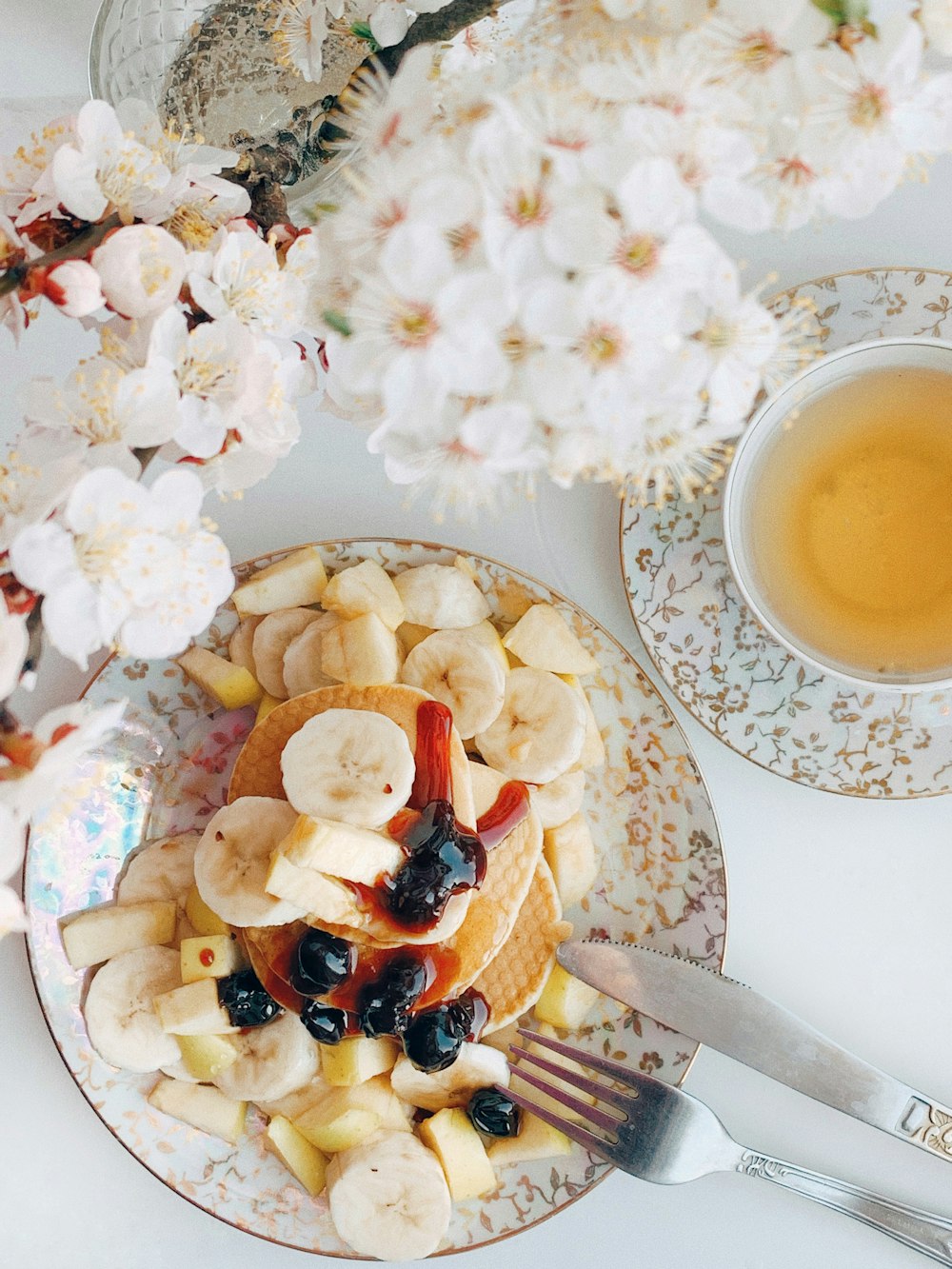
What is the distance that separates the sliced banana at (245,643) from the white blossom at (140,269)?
605 millimetres

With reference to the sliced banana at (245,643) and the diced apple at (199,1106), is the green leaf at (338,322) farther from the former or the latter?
the diced apple at (199,1106)

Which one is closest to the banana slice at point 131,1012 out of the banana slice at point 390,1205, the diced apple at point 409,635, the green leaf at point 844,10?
the banana slice at point 390,1205

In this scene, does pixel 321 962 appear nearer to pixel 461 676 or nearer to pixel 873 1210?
pixel 461 676

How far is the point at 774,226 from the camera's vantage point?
0.55 metres

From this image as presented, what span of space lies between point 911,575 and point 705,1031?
1.85 feet

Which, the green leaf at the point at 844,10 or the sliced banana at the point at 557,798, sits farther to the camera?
the sliced banana at the point at 557,798

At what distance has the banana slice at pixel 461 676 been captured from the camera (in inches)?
44.8

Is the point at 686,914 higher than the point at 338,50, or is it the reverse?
the point at 338,50

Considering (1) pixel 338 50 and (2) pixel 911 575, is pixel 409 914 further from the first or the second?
(1) pixel 338 50

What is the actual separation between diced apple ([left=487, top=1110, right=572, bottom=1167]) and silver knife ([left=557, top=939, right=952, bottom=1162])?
18 cm

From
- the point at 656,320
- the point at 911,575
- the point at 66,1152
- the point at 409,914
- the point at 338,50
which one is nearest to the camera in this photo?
the point at 656,320

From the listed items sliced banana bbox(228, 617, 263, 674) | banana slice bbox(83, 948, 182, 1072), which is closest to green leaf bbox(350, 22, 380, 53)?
sliced banana bbox(228, 617, 263, 674)

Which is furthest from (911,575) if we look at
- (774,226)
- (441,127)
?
(441,127)

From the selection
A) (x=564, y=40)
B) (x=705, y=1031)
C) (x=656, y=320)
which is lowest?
(x=705, y=1031)
